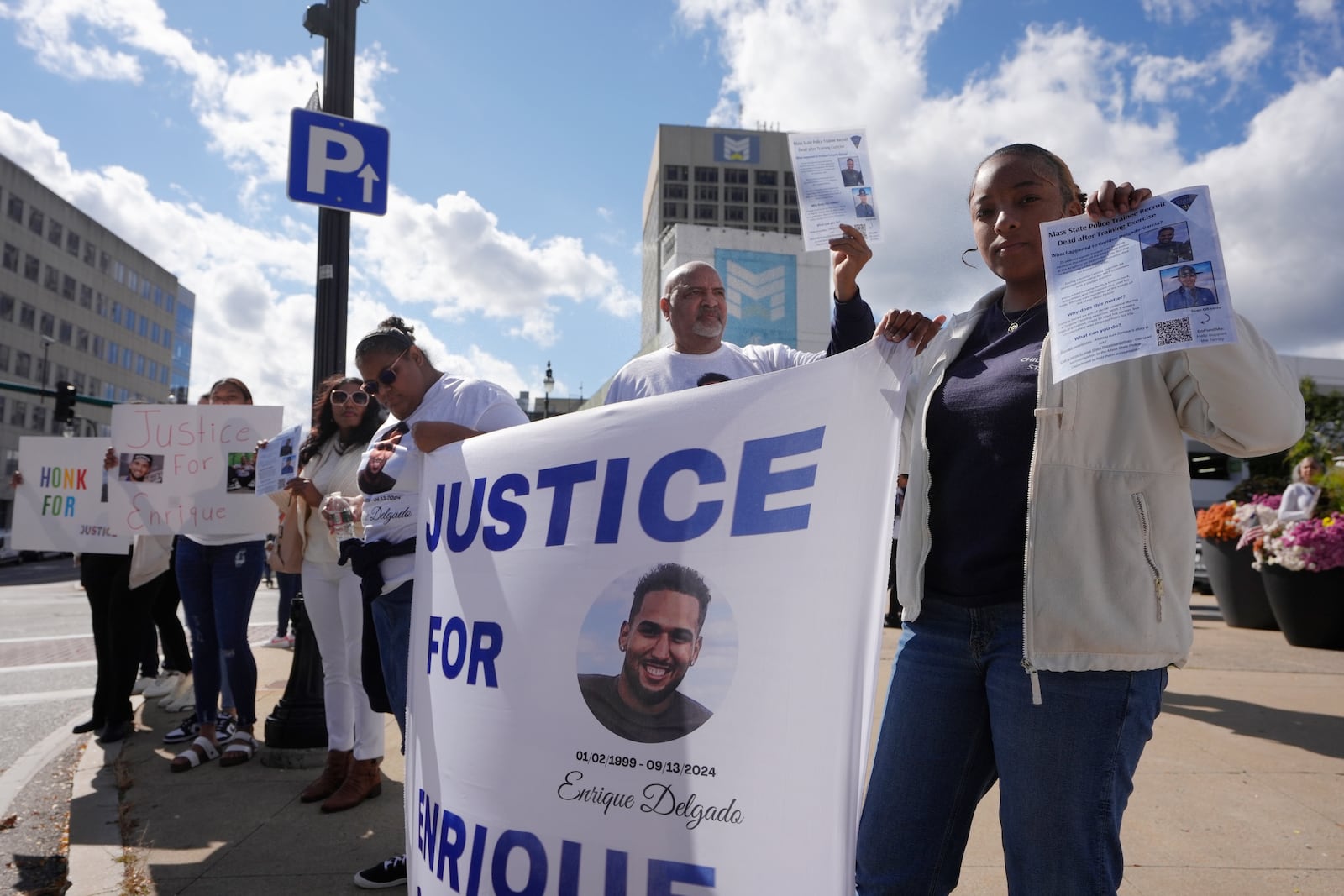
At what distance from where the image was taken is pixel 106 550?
219 inches

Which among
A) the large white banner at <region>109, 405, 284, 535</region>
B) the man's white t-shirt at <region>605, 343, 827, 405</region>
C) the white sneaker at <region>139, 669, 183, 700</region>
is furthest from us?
the white sneaker at <region>139, 669, 183, 700</region>

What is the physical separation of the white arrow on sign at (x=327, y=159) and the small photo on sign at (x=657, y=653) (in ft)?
15.1

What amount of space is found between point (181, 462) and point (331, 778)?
87.2 inches

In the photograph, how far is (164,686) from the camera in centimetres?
685

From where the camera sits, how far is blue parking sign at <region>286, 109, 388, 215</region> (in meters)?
5.74

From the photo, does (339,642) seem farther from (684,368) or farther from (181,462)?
(684,368)

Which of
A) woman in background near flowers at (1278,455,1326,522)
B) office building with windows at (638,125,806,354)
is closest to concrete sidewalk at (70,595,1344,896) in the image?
woman in background near flowers at (1278,455,1326,522)

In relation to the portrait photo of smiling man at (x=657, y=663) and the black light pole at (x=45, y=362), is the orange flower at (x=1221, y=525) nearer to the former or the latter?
the portrait photo of smiling man at (x=657, y=663)

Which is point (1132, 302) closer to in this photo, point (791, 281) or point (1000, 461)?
point (1000, 461)

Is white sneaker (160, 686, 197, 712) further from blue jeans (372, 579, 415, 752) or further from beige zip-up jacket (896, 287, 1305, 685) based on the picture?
beige zip-up jacket (896, 287, 1305, 685)

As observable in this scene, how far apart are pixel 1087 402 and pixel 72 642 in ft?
38.4

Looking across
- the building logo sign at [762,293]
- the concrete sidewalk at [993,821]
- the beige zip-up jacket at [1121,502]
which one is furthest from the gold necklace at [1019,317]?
the building logo sign at [762,293]

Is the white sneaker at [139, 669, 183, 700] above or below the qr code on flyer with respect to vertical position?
below

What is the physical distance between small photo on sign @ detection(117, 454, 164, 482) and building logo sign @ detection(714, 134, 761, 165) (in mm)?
121453
